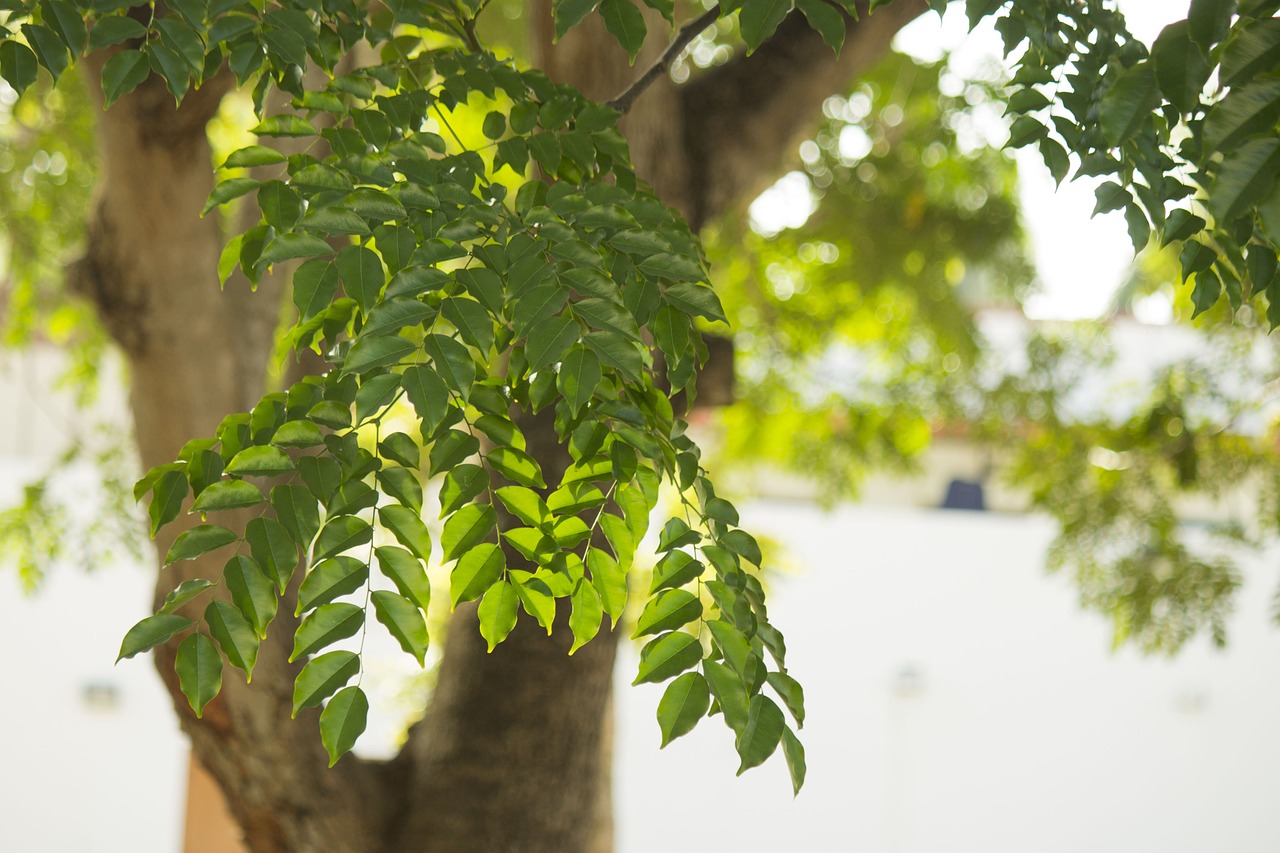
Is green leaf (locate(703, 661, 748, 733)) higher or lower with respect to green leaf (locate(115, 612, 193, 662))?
lower

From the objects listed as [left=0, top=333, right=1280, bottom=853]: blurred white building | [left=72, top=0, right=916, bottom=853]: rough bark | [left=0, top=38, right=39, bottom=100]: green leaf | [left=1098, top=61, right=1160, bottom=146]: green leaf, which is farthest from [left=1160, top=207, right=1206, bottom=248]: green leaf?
[left=0, top=333, right=1280, bottom=853]: blurred white building

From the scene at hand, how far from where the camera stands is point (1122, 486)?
277cm

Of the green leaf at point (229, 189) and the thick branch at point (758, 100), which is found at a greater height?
the thick branch at point (758, 100)

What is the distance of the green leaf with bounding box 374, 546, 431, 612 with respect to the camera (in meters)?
0.77

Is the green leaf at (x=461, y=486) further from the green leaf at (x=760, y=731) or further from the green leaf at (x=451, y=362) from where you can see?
the green leaf at (x=760, y=731)

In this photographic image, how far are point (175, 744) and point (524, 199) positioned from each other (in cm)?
507

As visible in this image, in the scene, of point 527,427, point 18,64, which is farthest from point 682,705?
point 527,427

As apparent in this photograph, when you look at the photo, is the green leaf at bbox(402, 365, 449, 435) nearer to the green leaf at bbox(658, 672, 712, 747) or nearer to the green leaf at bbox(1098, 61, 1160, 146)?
the green leaf at bbox(658, 672, 712, 747)

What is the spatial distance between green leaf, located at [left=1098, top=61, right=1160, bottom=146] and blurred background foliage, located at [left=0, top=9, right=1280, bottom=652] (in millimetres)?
1913

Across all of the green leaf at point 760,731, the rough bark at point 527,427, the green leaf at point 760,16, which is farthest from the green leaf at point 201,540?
the rough bark at point 527,427

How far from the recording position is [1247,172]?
1.97 feet

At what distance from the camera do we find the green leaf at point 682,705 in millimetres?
741

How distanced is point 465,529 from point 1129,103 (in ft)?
1.49

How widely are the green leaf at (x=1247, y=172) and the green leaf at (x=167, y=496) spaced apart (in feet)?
2.04
